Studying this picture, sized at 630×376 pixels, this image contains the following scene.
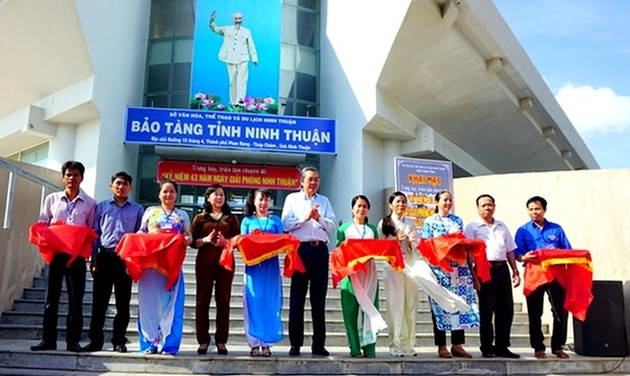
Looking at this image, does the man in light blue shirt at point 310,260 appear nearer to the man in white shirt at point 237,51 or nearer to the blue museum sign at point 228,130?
the blue museum sign at point 228,130

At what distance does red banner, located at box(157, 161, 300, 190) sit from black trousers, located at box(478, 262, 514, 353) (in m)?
7.50

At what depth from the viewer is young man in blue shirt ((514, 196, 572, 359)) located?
4.52 metres

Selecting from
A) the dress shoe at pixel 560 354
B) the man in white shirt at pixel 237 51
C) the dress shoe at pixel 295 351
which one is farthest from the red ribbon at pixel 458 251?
the man in white shirt at pixel 237 51

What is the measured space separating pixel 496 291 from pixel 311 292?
169 centimetres

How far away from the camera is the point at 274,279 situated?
4.23m

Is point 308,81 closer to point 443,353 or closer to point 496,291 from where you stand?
point 496,291

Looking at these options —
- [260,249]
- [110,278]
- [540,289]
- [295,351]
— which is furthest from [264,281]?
[540,289]

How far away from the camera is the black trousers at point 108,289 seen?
4.07m

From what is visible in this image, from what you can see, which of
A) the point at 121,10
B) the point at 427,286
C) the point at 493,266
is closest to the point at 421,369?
the point at 427,286

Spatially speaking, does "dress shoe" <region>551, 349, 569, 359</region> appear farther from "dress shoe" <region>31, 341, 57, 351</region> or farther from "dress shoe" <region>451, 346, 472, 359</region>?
"dress shoe" <region>31, 341, 57, 351</region>

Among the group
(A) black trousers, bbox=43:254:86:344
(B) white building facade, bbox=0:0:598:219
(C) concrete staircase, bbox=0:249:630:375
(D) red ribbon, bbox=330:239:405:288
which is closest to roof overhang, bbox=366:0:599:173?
(B) white building facade, bbox=0:0:598:219

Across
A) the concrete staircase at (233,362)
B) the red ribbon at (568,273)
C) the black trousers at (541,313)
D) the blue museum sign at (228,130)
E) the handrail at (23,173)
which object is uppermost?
the blue museum sign at (228,130)

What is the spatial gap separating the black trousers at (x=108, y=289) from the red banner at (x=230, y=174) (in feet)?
23.9

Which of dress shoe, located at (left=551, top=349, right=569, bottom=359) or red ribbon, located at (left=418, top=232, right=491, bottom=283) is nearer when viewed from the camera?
red ribbon, located at (left=418, top=232, right=491, bottom=283)
